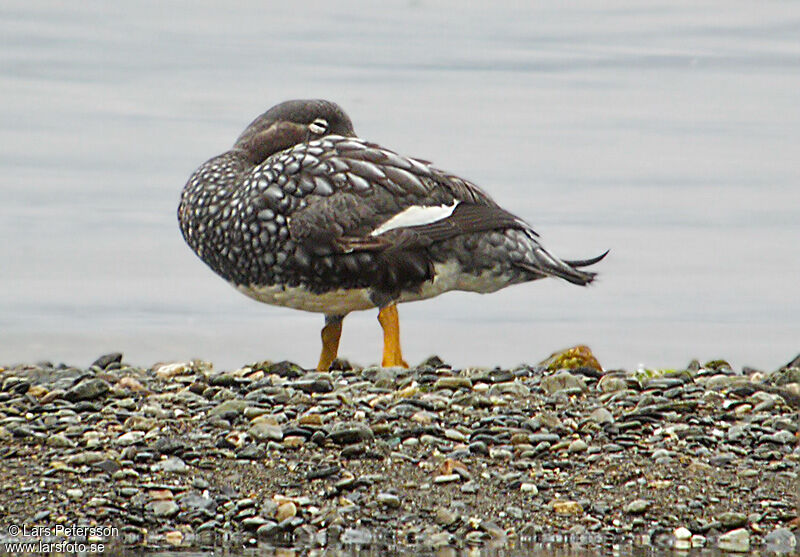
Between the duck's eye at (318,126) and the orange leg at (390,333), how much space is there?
6.80ft

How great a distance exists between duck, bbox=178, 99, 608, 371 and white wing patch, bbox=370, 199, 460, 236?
0.04ft

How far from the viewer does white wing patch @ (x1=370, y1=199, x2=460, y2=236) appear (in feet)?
38.4

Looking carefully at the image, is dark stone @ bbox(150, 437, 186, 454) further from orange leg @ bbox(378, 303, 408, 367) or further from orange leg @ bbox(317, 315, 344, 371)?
orange leg @ bbox(317, 315, 344, 371)

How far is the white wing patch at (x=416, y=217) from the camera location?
11.7 metres

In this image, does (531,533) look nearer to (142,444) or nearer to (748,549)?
(748,549)

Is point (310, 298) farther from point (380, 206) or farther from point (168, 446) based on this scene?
point (168, 446)

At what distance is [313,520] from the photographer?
8523 mm

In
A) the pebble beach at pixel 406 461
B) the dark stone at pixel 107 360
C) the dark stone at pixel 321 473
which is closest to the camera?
the pebble beach at pixel 406 461

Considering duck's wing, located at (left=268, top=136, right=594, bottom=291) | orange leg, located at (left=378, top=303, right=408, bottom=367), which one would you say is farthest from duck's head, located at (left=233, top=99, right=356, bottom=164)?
orange leg, located at (left=378, top=303, right=408, bottom=367)

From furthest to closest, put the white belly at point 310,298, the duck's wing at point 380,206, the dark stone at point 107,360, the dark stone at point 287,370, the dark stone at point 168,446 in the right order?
the dark stone at point 107,360 < the white belly at point 310,298 < the duck's wing at point 380,206 < the dark stone at point 287,370 < the dark stone at point 168,446

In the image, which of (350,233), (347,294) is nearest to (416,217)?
(350,233)

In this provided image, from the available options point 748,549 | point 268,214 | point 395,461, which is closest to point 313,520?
point 395,461

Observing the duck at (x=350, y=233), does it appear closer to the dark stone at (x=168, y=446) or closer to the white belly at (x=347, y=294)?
the white belly at (x=347, y=294)

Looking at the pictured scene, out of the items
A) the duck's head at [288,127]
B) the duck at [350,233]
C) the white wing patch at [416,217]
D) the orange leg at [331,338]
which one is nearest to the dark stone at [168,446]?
the duck at [350,233]
